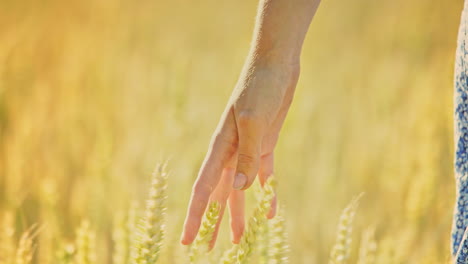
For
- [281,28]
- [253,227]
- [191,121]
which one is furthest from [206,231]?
[191,121]

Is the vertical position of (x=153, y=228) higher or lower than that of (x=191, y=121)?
lower

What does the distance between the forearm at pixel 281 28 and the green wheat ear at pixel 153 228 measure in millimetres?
236

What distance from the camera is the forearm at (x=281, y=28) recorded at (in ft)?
2.87

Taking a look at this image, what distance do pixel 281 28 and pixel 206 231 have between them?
30 centimetres

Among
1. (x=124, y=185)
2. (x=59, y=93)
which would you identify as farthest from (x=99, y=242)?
(x=59, y=93)

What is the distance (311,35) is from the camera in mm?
3137

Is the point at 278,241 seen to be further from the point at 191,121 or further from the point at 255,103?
the point at 191,121

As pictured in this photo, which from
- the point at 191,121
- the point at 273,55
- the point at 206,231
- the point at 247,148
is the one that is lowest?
the point at 206,231

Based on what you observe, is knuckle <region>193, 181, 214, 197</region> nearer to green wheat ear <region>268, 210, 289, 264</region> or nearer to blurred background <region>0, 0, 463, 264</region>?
green wheat ear <region>268, 210, 289, 264</region>

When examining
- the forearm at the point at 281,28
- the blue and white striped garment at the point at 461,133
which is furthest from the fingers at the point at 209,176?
the blue and white striped garment at the point at 461,133

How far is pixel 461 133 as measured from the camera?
99cm

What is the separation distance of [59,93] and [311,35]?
53.3 inches

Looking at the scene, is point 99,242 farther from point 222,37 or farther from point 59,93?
point 222,37

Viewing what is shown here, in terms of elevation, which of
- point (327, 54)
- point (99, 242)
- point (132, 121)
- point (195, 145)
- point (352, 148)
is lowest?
point (99, 242)
